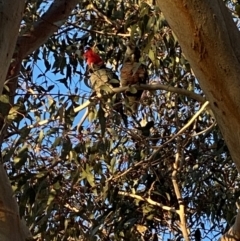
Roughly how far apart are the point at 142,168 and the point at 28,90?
741 mm

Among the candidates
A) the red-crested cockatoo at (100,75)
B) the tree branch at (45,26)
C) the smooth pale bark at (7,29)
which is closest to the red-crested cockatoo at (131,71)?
the red-crested cockatoo at (100,75)

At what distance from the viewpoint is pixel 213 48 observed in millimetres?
1541

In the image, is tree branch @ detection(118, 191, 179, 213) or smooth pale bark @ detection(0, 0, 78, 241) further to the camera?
tree branch @ detection(118, 191, 179, 213)

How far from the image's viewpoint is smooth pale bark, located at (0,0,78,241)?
1.76 meters

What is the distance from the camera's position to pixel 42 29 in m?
3.41

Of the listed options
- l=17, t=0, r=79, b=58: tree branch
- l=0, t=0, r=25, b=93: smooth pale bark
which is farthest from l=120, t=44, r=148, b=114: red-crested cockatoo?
l=0, t=0, r=25, b=93: smooth pale bark

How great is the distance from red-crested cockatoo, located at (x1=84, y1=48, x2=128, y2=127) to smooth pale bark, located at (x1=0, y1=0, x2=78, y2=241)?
320 mm

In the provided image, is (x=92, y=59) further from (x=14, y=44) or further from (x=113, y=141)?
(x=14, y=44)

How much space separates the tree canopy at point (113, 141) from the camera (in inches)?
102

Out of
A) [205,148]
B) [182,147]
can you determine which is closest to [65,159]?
[182,147]

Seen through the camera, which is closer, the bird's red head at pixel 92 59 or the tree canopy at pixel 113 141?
the tree canopy at pixel 113 141

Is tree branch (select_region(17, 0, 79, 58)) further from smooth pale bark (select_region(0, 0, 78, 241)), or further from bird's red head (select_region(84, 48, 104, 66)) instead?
bird's red head (select_region(84, 48, 104, 66))

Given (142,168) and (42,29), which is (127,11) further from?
(142,168)

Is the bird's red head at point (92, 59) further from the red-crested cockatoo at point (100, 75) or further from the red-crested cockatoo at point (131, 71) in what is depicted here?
the red-crested cockatoo at point (131, 71)
